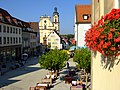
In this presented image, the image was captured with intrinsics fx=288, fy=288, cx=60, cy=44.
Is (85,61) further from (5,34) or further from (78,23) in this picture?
(5,34)

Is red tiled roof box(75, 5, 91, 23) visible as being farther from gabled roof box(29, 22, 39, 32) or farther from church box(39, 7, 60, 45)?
church box(39, 7, 60, 45)

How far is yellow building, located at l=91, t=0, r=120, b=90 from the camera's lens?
1180 cm

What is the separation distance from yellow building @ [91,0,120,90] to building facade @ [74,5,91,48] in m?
32.6

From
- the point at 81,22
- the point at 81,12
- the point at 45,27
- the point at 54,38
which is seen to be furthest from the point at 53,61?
the point at 45,27

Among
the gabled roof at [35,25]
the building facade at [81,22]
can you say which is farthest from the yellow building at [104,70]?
→ the gabled roof at [35,25]

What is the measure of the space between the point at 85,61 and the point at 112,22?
22.8 meters

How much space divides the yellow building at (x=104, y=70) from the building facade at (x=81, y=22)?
32562mm

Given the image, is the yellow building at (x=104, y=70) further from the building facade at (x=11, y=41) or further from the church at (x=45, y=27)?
the church at (x=45, y=27)

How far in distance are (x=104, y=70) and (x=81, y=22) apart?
1526 inches

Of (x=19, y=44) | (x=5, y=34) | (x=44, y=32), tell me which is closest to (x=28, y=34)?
(x=19, y=44)

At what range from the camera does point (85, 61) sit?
30.3 metres

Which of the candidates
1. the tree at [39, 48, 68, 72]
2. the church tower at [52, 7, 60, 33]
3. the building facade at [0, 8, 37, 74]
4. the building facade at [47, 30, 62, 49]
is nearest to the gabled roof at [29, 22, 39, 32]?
the building facade at [47, 30, 62, 49]

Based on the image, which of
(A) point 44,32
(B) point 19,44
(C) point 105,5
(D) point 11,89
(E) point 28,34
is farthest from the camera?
(A) point 44,32

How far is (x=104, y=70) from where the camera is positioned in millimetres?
14148
